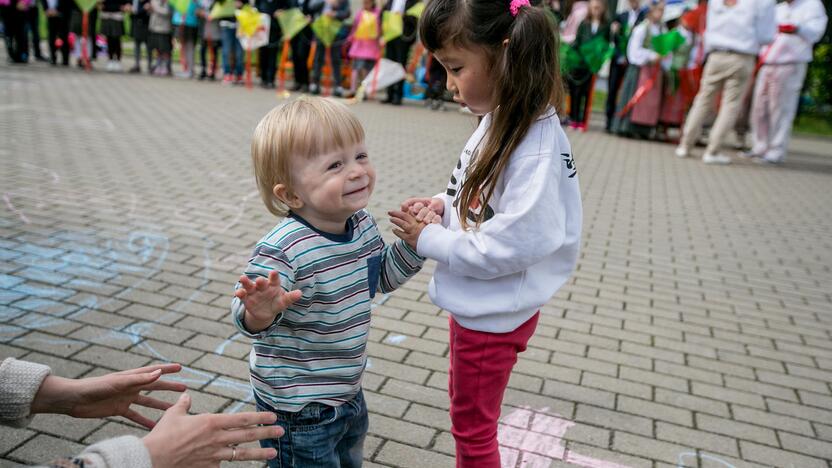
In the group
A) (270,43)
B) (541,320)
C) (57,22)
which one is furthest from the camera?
(57,22)

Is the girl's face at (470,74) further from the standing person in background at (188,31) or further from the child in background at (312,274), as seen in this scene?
the standing person in background at (188,31)

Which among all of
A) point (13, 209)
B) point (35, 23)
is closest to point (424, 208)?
point (13, 209)

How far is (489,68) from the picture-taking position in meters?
1.78

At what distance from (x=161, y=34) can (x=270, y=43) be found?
7.45 feet

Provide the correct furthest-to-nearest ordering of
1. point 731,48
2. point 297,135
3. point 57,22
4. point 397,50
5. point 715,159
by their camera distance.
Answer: point 57,22
point 397,50
point 715,159
point 731,48
point 297,135

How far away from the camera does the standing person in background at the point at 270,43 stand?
42.5ft

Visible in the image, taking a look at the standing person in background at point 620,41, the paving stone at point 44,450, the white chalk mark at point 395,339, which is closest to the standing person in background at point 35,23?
the standing person in background at point 620,41

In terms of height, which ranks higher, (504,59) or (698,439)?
(504,59)

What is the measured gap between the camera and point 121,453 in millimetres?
1354

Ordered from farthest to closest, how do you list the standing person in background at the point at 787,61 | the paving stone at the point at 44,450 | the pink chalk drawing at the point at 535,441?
the standing person in background at the point at 787,61, the pink chalk drawing at the point at 535,441, the paving stone at the point at 44,450

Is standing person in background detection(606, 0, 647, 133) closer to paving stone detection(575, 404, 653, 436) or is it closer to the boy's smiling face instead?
paving stone detection(575, 404, 653, 436)

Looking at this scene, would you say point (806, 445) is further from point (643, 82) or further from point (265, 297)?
point (643, 82)

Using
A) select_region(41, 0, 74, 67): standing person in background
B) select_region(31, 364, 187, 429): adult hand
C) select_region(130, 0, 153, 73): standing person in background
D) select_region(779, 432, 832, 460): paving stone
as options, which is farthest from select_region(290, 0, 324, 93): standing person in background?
select_region(31, 364, 187, 429): adult hand

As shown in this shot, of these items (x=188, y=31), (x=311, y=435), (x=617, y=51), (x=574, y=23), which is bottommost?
(x=311, y=435)
